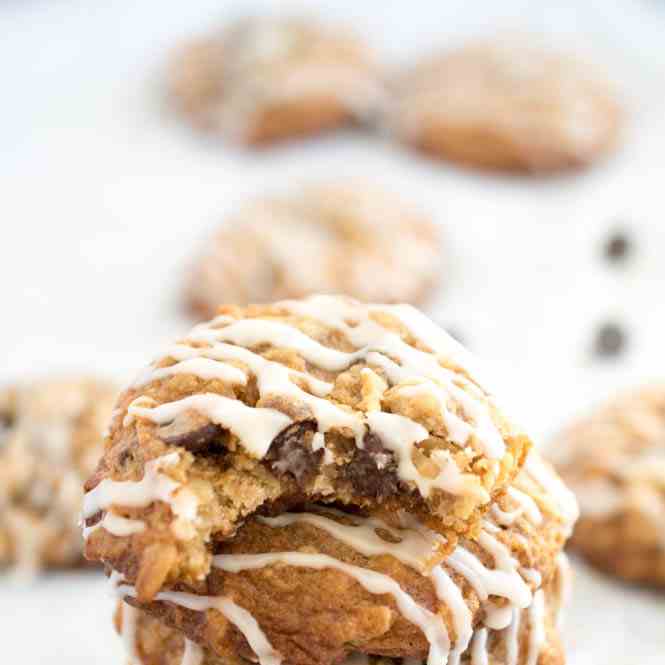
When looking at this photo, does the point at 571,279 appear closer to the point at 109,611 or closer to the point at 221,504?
the point at 109,611

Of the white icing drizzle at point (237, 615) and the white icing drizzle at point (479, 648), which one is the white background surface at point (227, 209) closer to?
the white icing drizzle at point (479, 648)

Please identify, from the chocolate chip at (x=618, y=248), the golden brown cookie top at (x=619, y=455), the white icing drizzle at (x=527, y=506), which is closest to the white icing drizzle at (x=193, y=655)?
the white icing drizzle at (x=527, y=506)

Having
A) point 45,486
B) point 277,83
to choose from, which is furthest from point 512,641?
point 277,83

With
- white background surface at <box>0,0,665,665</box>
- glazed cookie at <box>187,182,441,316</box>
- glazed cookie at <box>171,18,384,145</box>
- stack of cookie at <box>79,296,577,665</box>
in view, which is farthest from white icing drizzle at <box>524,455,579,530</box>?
glazed cookie at <box>171,18,384,145</box>

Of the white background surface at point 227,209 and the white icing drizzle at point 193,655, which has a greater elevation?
the white background surface at point 227,209

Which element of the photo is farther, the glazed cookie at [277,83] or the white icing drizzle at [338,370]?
the glazed cookie at [277,83]

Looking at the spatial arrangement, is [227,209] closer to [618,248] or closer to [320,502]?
[618,248]
